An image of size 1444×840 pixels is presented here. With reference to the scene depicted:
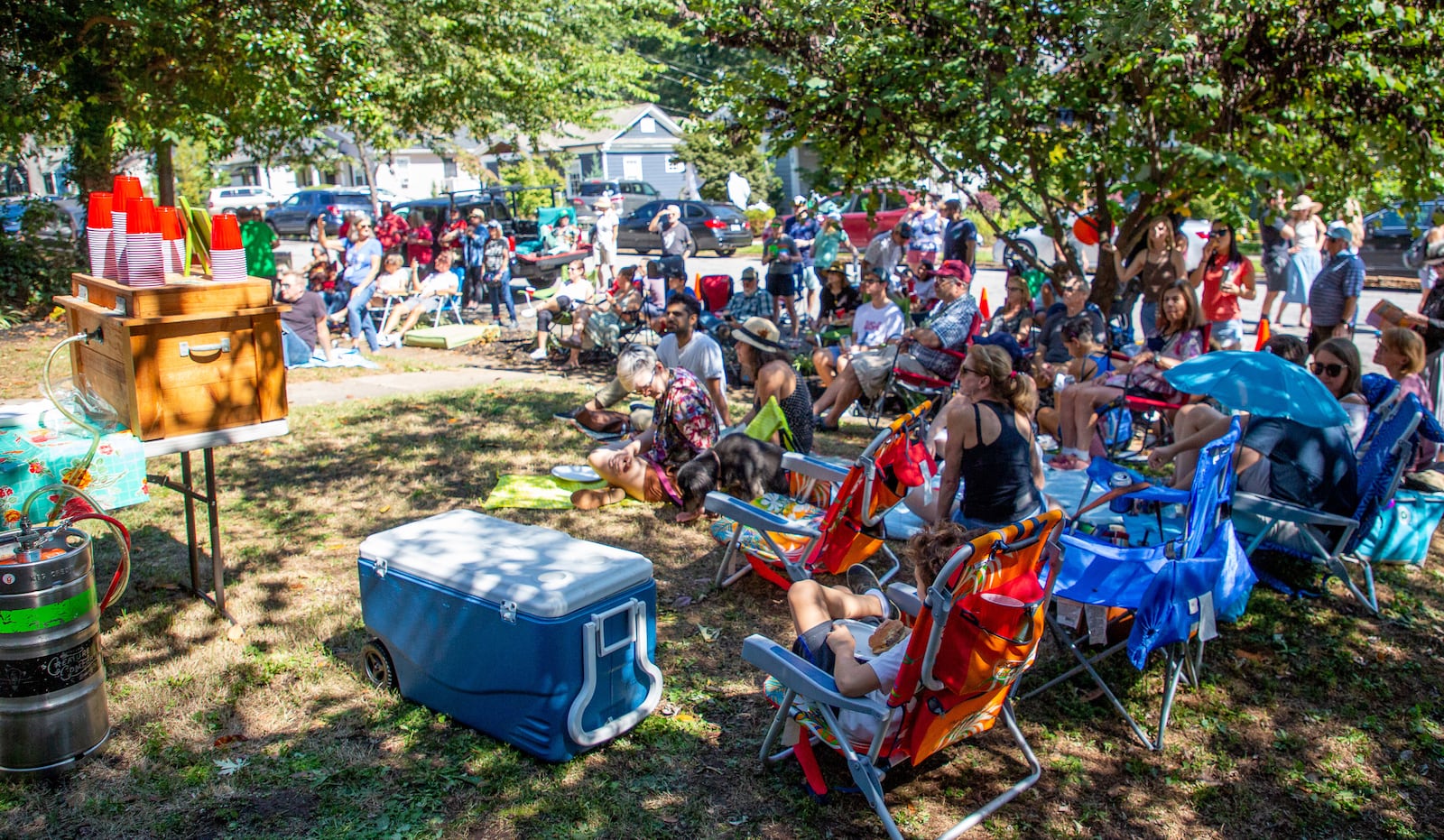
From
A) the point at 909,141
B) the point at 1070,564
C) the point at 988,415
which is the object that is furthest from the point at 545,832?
the point at 909,141

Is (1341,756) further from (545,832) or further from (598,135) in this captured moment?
(598,135)

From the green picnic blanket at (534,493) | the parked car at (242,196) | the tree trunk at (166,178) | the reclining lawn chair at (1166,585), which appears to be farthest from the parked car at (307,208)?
the reclining lawn chair at (1166,585)

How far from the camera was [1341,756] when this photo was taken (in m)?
3.62

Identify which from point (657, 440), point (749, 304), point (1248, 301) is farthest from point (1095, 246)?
point (657, 440)

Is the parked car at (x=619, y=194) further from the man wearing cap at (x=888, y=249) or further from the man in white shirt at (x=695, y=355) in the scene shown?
the man in white shirt at (x=695, y=355)

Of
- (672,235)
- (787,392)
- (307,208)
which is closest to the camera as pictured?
(787,392)

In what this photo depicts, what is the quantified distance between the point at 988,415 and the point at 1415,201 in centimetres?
415

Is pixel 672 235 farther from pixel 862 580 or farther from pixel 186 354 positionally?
pixel 186 354

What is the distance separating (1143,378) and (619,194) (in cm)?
2430

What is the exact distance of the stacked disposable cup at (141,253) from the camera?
391 centimetres

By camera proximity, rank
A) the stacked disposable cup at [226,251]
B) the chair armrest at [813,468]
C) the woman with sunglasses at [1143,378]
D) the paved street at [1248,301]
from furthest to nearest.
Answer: the paved street at [1248,301] < the woman with sunglasses at [1143,378] < the chair armrest at [813,468] < the stacked disposable cup at [226,251]

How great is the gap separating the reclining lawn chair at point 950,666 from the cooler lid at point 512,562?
1.93 ft

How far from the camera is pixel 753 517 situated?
4.41m

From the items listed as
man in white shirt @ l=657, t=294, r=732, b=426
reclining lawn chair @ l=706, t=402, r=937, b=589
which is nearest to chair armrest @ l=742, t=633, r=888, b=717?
reclining lawn chair @ l=706, t=402, r=937, b=589
